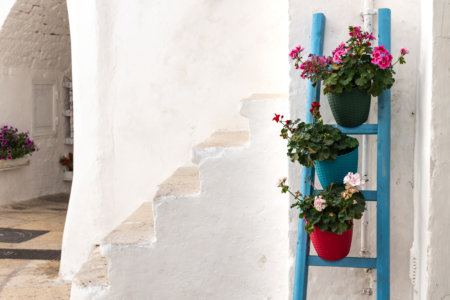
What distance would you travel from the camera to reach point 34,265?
5.05m

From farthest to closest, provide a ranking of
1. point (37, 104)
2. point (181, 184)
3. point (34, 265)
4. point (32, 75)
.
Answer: point (37, 104) < point (32, 75) < point (34, 265) < point (181, 184)

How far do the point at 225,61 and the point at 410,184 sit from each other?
5.14 ft

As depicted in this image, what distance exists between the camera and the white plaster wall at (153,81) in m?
3.95

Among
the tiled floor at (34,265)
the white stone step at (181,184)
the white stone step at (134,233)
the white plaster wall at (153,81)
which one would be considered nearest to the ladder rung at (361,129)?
the white stone step at (181,184)

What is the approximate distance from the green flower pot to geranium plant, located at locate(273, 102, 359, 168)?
2.4 inches

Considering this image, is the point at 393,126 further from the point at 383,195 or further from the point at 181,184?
the point at 181,184

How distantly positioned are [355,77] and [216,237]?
1183 millimetres

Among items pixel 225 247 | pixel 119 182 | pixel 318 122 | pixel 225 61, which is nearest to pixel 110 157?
pixel 119 182

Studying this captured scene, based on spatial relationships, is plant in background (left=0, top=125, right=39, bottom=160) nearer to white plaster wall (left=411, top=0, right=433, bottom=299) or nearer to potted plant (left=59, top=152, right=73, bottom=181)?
potted plant (left=59, top=152, right=73, bottom=181)

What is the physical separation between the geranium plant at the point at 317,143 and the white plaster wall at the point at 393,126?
0.32 metres

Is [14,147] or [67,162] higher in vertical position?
[14,147]

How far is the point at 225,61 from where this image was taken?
400 cm

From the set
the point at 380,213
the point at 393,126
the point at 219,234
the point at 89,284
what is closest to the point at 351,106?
the point at 393,126

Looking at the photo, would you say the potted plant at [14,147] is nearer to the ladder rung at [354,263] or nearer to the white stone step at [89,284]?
the white stone step at [89,284]
